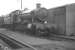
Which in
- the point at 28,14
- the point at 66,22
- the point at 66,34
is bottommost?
the point at 66,34

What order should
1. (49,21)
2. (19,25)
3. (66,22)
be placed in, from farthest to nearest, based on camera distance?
(19,25), (49,21), (66,22)

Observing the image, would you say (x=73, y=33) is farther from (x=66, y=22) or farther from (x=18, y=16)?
(x=18, y=16)

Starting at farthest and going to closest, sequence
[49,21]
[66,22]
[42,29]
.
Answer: [49,21], [42,29], [66,22]

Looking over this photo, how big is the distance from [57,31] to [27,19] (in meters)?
4.20

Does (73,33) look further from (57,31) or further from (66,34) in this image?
(57,31)

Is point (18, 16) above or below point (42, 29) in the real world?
above

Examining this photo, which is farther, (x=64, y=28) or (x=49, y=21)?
(x=49, y=21)

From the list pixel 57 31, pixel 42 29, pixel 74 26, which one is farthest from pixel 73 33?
pixel 42 29

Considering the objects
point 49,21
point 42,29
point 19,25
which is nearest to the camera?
point 42,29

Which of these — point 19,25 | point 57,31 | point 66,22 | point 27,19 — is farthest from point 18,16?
point 66,22

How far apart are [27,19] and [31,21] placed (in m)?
0.99

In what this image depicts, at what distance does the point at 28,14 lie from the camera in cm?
1733

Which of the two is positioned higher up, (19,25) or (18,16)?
(18,16)

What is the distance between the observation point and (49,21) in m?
18.7
